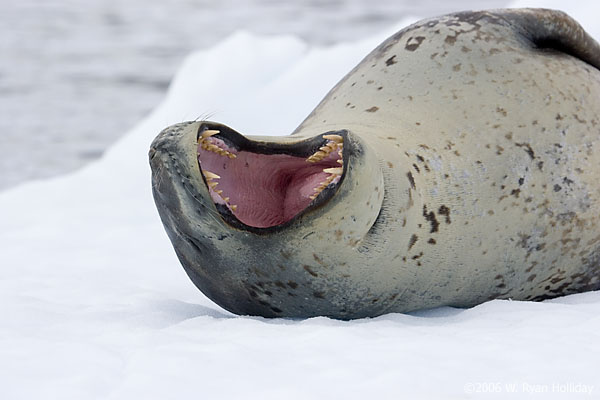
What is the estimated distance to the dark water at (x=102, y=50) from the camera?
8625mm

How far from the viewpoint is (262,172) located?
2676mm

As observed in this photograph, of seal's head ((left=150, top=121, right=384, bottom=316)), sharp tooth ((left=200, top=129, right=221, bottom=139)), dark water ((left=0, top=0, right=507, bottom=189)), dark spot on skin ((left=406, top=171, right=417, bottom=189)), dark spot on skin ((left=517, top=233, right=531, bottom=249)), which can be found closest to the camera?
seal's head ((left=150, top=121, right=384, bottom=316))

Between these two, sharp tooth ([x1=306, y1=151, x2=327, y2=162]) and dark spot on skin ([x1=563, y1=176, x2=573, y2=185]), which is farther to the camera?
dark spot on skin ([x1=563, y1=176, x2=573, y2=185])

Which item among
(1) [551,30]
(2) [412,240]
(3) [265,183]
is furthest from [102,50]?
(2) [412,240]

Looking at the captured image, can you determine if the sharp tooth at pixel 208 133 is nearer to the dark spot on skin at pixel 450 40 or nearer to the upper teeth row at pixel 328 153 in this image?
the upper teeth row at pixel 328 153

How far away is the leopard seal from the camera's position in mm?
2418

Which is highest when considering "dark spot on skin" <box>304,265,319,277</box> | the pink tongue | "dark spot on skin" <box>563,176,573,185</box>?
the pink tongue

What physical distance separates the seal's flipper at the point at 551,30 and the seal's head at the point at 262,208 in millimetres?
971

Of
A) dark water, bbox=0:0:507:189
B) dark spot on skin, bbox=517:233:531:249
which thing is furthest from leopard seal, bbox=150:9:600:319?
dark water, bbox=0:0:507:189

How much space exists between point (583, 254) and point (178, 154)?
130 centimetres

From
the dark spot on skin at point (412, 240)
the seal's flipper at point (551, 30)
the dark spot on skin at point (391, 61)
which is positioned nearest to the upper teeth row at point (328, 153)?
the dark spot on skin at point (412, 240)

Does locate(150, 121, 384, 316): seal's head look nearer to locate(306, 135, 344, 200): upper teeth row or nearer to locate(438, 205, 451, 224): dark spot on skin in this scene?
locate(306, 135, 344, 200): upper teeth row

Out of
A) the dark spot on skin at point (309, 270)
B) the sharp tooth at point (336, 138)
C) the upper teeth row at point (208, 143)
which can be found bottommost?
the dark spot on skin at point (309, 270)

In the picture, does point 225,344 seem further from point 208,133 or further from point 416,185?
point 416,185
